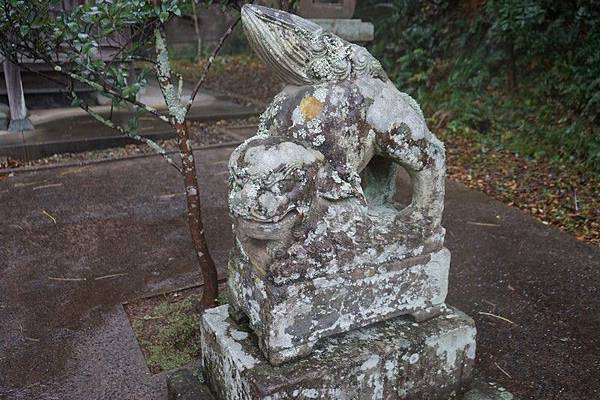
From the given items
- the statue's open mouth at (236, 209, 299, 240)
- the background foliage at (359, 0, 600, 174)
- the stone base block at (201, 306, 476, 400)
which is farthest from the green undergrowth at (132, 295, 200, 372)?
the background foliage at (359, 0, 600, 174)

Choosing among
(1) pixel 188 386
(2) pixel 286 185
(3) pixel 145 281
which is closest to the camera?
(2) pixel 286 185

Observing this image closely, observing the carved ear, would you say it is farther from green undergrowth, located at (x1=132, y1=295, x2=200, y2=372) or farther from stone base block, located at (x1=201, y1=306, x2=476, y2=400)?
green undergrowth, located at (x1=132, y1=295, x2=200, y2=372)

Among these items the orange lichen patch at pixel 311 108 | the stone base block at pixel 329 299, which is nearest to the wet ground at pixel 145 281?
the stone base block at pixel 329 299

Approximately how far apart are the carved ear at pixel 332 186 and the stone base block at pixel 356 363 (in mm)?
528

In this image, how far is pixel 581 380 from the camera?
2578 millimetres

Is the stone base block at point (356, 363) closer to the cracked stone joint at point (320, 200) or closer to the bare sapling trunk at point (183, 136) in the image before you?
the cracked stone joint at point (320, 200)

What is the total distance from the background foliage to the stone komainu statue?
4.17 metres

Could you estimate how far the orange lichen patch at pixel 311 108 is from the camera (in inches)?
74.2

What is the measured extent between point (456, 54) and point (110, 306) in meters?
7.16

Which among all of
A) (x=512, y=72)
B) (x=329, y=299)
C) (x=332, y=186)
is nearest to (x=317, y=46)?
(x=332, y=186)

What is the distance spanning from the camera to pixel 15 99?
23.8ft

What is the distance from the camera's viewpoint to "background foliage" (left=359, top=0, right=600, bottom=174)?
619 centimetres

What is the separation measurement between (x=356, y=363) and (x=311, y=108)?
2.91 feet

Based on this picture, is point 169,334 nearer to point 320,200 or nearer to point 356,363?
point 356,363
